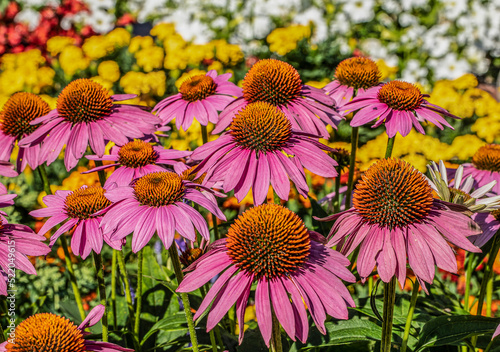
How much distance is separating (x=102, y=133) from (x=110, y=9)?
622 cm

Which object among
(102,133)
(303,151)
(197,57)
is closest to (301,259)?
(303,151)

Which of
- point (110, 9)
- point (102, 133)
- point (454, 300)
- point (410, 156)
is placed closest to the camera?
point (102, 133)

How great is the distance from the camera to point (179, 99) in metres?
1.92

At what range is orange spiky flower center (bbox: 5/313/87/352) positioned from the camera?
972 millimetres

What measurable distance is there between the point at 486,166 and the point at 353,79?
0.71 m

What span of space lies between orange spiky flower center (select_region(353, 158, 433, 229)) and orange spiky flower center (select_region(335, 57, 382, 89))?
2.35 feet

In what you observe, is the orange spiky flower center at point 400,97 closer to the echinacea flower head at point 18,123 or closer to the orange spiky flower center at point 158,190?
the orange spiky flower center at point 158,190

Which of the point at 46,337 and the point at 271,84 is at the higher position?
the point at 271,84

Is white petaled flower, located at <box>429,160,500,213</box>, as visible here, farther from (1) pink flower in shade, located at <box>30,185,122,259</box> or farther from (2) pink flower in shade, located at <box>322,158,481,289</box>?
(1) pink flower in shade, located at <box>30,185,122,259</box>

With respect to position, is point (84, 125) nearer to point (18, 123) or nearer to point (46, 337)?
point (18, 123)

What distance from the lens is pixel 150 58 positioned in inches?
175

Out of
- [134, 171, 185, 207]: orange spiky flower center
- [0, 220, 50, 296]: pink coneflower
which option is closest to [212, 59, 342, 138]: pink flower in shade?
[134, 171, 185, 207]: orange spiky flower center

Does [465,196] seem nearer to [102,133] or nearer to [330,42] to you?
[102,133]

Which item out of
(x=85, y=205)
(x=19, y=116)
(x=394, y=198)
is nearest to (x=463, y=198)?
(x=394, y=198)
